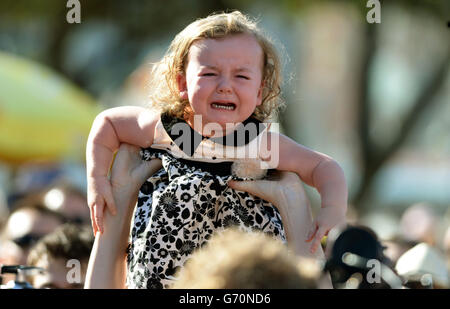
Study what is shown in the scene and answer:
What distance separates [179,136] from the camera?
8.38 feet

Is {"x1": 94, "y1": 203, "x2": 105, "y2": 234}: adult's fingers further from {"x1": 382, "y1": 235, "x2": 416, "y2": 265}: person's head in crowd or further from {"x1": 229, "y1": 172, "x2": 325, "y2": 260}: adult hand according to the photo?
{"x1": 382, "y1": 235, "x2": 416, "y2": 265}: person's head in crowd

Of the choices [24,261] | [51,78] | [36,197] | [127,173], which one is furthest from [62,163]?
[127,173]

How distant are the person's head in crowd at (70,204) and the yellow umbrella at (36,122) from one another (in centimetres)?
230

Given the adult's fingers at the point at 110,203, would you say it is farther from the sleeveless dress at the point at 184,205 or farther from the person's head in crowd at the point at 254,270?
the person's head in crowd at the point at 254,270

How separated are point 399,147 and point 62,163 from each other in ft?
18.8

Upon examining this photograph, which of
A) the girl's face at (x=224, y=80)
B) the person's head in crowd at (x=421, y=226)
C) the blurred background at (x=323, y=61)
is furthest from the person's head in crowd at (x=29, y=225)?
the blurred background at (x=323, y=61)

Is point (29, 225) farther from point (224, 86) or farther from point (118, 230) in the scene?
point (224, 86)

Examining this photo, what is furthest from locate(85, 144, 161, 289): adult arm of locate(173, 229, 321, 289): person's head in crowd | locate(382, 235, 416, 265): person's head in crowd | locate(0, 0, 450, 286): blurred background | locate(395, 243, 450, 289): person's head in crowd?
locate(0, 0, 450, 286): blurred background

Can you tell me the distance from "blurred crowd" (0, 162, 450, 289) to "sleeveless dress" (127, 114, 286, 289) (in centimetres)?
7

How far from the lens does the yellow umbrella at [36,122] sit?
776 cm

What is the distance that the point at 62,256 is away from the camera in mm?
3680

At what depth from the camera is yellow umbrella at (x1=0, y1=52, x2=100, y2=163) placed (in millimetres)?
7758

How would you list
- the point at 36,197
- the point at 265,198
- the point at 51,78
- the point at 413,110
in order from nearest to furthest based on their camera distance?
the point at 265,198 → the point at 36,197 → the point at 51,78 → the point at 413,110
